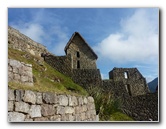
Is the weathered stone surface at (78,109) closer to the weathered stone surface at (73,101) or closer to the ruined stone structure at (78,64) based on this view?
the weathered stone surface at (73,101)

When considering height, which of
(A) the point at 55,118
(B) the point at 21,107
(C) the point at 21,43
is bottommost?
(A) the point at 55,118


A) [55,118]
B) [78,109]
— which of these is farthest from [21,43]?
[55,118]

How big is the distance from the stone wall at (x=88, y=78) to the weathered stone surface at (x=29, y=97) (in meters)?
7.16

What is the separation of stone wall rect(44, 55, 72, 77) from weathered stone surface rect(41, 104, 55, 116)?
835 cm

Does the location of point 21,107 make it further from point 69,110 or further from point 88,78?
point 88,78

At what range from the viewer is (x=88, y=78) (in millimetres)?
12219

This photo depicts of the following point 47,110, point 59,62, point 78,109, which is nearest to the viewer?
point 47,110

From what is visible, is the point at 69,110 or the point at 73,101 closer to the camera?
the point at 69,110

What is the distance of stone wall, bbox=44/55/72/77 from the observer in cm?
1348

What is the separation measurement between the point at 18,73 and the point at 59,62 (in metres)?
8.26

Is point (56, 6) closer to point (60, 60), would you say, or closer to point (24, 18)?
point (24, 18)

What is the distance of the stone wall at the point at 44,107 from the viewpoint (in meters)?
4.43

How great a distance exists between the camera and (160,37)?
567 cm

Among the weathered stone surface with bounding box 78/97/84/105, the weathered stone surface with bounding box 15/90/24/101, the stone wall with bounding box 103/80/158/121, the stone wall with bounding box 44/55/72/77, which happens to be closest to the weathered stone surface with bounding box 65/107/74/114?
the weathered stone surface with bounding box 78/97/84/105
